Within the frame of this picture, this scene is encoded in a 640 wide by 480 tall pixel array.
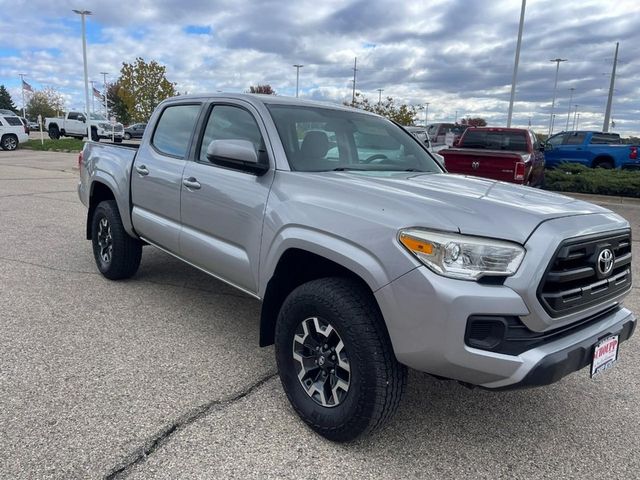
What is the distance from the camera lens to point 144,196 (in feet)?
14.5

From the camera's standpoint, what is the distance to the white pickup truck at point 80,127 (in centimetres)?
3425

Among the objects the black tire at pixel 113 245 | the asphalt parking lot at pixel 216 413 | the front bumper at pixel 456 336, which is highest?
the front bumper at pixel 456 336

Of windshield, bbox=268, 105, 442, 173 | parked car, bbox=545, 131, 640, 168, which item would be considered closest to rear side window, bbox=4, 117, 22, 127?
parked car, bbox=545, 131, 640, 168

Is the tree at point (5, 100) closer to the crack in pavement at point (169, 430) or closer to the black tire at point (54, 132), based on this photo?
the black tire at point (54, 132)

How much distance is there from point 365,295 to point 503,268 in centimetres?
66

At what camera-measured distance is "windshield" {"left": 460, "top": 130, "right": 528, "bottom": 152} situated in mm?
11523

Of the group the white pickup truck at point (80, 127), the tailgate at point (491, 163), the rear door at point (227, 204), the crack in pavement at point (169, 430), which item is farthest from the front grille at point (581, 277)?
the white pickup truck at point (80, 127)

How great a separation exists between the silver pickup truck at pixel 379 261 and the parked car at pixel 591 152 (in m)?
14.8

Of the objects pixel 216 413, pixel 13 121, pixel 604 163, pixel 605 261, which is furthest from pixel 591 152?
pixel 13 121

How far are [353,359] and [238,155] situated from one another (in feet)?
4.50

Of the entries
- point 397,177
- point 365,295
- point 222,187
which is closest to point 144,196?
point 222,187

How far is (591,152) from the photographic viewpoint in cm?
1666

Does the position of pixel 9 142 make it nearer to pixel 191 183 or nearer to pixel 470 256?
pixel 191 183

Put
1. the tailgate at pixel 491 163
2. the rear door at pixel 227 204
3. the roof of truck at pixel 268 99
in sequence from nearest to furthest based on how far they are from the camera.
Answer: the rear door at pixel 227 204 < the roof of truck at pixel 268 99 < the tailgate at pixel 491 163
